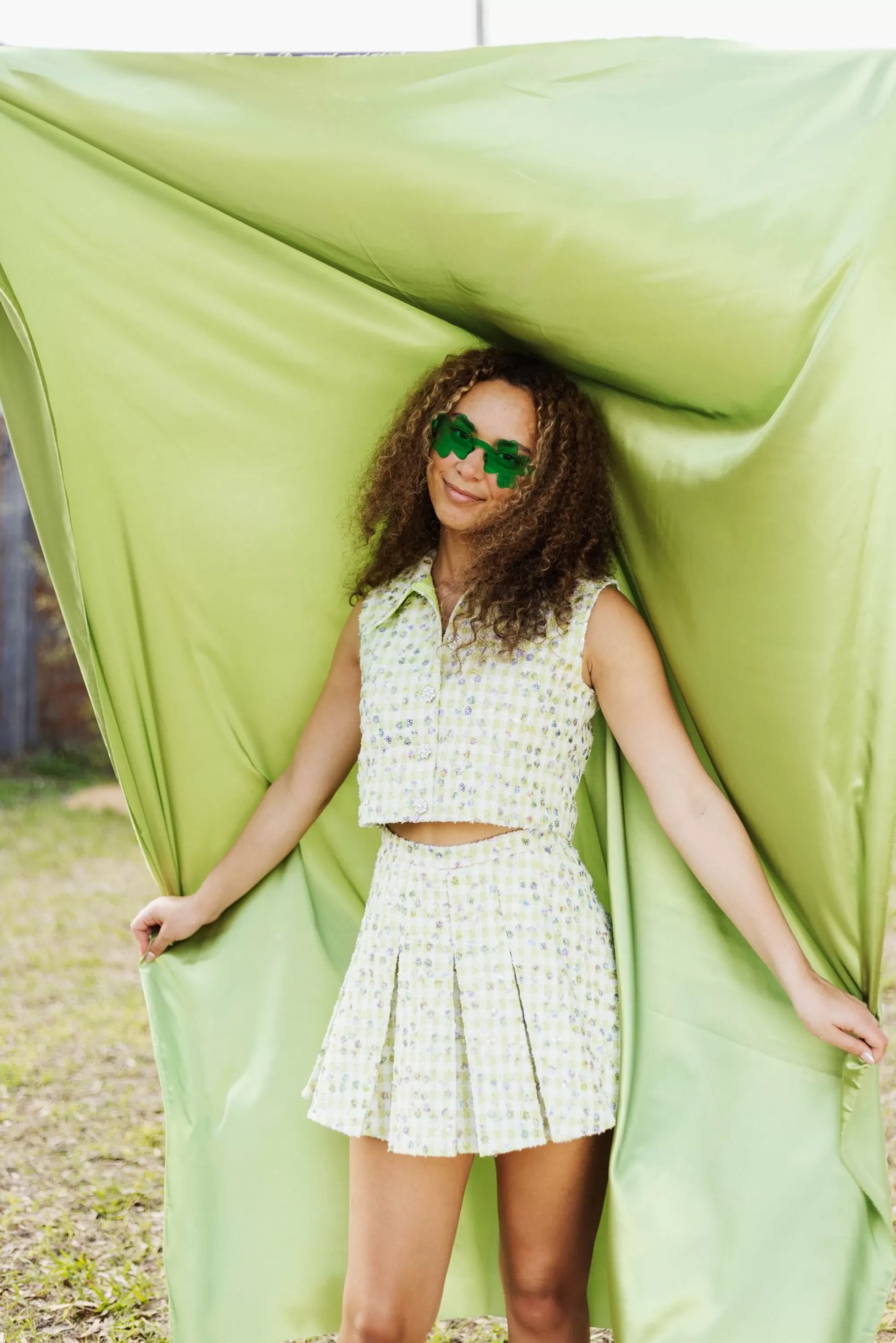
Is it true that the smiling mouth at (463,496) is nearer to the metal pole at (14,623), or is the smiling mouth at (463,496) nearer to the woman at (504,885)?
the woman at (504,885)

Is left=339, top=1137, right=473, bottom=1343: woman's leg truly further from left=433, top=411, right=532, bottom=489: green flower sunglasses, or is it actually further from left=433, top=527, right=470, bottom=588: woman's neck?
left=433, top=411, right=532, bottom=489: green flower sunglasses

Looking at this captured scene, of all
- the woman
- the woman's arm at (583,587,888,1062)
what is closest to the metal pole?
the woman

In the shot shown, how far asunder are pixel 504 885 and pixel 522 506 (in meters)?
0.61

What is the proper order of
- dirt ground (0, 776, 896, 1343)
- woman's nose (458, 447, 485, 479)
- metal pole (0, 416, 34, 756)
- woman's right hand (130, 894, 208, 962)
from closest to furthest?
1. woman's nose (458, 447, 485, 479)
2. woman's right hand (130, 894, 208, 962)
3. dirt ground (0, 776, 896, 1343)
4. metal pole (0, 416, 34, 756)

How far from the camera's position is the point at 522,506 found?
7.22ft

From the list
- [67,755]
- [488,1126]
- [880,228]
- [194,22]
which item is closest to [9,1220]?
[488,1126]

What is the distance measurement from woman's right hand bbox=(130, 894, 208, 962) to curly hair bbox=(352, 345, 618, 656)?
0.69 metres

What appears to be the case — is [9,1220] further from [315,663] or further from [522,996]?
[522,996]

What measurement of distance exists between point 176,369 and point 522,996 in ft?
4.21

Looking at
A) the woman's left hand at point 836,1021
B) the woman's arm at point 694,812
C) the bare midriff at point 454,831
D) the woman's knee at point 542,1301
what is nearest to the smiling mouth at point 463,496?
the woman's arm at point 694,812

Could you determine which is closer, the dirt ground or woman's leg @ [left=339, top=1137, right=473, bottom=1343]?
woman's leg @ [left=339, top=1137, right=473, bottom=1343]

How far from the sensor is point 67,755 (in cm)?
1076

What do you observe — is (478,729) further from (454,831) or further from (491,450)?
(491,450)

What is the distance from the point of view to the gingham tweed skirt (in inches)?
79.2
